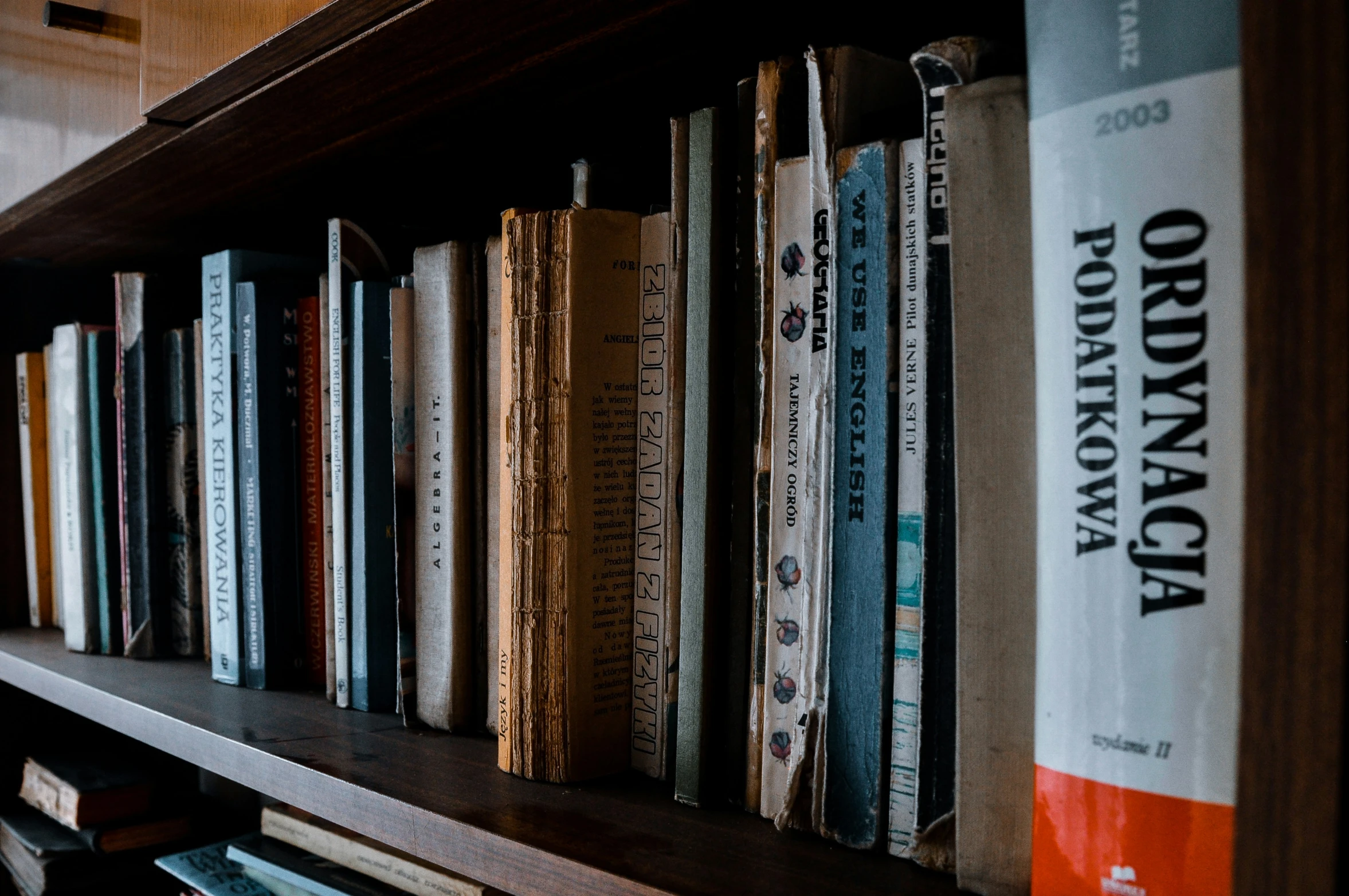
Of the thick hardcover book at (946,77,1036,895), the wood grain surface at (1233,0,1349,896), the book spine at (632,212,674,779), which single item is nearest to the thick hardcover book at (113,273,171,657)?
the book spine at (632,212,674,779)

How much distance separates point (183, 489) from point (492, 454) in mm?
453

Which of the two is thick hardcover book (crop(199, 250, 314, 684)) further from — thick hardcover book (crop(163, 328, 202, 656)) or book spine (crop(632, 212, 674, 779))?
book spine (crop(632, 212, 674, 779))

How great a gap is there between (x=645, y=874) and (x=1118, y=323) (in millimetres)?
291

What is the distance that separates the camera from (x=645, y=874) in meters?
0.42

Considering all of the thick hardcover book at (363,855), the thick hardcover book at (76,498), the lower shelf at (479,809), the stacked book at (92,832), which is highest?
the thick hardcover book at (76,498)

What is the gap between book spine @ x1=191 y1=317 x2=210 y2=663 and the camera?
88 cm

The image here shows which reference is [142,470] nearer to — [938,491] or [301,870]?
[301,870]

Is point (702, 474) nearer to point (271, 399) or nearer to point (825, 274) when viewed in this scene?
point (825, 274)

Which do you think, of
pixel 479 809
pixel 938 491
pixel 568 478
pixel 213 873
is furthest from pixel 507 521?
pixel 213 873

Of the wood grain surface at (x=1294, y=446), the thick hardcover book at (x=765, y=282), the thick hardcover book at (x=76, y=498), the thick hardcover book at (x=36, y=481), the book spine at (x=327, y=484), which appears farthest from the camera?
the thick hardcover book at (x=36, y=481)

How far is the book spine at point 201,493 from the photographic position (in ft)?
2.87

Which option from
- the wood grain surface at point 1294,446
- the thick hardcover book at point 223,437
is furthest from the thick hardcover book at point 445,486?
the wood grain surface at point 1294,446

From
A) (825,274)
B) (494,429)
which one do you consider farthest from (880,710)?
(494,429)

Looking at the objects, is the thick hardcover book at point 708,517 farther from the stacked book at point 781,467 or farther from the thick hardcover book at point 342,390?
the thick hardcover book at point 342,390
